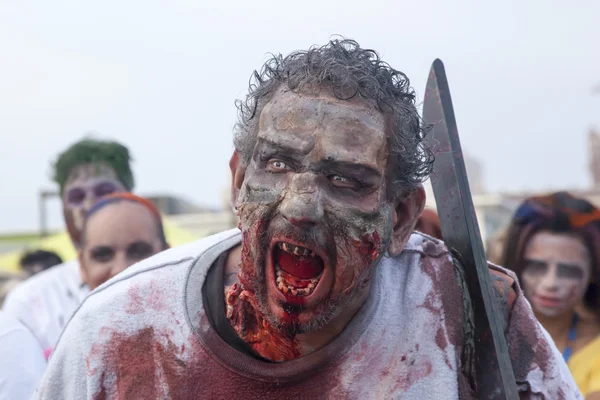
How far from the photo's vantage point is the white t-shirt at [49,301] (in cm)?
388

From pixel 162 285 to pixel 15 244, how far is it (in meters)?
20.3

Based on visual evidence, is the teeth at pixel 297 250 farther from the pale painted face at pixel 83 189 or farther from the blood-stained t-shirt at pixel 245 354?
the pale painted face at pixel 83 189

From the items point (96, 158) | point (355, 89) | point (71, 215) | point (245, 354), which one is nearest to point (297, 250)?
point (245, 354)

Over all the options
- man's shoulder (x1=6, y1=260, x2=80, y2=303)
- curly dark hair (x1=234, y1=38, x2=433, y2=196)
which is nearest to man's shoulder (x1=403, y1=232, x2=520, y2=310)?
curly dark hair (x1=234, y1=38, x2=433, y2=196)

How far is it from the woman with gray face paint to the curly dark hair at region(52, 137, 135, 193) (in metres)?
2.24

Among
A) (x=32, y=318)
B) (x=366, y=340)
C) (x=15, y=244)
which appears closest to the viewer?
(x=366, y=340)

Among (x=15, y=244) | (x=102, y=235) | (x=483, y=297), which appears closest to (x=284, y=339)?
(x=483, y=297)

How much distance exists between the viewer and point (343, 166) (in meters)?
2.06

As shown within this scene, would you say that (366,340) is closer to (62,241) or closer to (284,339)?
(284,339)

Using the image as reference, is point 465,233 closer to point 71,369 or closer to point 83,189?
point 71,369

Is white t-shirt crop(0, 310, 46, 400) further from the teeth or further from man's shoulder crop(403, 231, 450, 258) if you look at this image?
man's shoulder crop(403, 231, 450, 258)

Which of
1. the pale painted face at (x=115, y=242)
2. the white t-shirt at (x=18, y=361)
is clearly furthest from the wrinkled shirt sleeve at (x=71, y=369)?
the pale painted face at (x=115, y=242)

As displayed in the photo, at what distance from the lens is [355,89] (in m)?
2.11

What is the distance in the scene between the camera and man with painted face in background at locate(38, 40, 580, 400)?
2.04 meters
